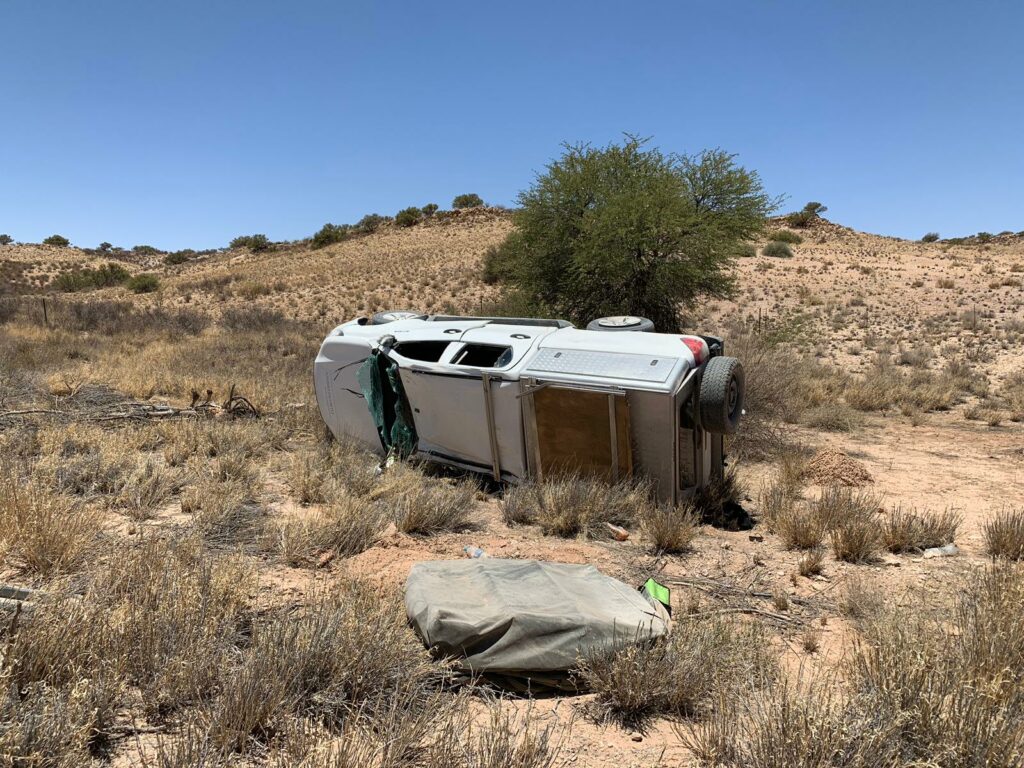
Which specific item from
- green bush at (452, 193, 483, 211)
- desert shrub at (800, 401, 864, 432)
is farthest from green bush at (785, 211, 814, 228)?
desert shrub at (800, 401, 864, 432)

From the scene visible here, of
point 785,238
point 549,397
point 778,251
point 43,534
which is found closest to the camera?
point 43,534

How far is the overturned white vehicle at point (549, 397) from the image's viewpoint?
605 cm

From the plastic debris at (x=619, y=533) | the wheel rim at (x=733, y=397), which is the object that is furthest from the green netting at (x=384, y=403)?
the wheel rim at (x=733, y=397)

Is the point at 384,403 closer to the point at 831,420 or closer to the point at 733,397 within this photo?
the point at 733,397

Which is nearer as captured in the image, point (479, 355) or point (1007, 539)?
point (1007, 539)

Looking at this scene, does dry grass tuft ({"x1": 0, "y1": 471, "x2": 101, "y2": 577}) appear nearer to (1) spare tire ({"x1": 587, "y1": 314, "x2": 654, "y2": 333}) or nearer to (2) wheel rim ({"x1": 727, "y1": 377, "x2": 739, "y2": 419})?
(1) spare tire ({"x1": 587, "y1": 314, "x2": 654, "y2": 333})

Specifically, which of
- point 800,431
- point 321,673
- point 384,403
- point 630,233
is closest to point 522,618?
point 321,673

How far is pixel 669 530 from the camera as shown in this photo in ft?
18.2

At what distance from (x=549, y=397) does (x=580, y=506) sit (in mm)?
1100

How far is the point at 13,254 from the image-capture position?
59.9 meters

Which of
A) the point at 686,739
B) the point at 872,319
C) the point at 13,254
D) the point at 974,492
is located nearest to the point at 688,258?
the point at 974,492

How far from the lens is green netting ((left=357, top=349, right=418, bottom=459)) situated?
7.65 m

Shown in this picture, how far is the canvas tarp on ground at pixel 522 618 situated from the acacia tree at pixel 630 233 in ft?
38.3

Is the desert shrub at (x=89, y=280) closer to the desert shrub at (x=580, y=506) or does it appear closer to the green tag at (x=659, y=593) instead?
the desert shrub at (x=580, y=506)
